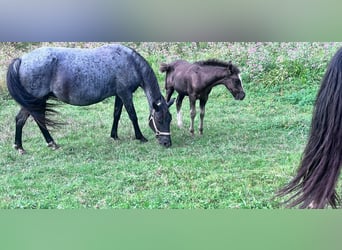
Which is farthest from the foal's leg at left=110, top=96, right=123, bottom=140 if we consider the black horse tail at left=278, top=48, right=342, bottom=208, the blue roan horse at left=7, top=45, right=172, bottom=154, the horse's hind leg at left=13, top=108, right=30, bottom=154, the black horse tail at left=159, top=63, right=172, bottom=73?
the black horse tail at left=278, top=48, right=342, bottom=208

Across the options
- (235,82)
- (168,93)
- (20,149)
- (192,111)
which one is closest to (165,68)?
(168,93)

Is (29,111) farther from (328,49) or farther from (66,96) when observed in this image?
(328,49)

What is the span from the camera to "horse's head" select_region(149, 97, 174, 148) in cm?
273

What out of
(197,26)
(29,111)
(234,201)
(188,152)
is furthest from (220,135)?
(29,111)

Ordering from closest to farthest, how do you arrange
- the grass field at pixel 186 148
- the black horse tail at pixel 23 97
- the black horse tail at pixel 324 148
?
the black horse tail at pixel 324 148
the grass field at pixel 186 148
the black horse tail at pixel 23 97

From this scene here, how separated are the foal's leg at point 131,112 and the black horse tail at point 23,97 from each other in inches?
15.6

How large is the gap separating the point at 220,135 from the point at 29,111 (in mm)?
1030

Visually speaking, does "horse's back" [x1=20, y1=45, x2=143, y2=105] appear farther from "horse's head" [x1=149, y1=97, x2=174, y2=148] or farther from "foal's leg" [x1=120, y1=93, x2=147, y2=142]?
"horse's head" [x1=149, y1=97, x2=174, y2=148]

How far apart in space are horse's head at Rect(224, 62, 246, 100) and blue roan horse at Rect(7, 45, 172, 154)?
1.22 ft

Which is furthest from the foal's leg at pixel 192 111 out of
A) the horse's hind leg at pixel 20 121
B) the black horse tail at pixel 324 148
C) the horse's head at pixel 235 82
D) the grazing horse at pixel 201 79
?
the horse's hind leg at pixel 20 121

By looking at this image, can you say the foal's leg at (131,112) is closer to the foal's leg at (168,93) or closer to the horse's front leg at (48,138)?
the foal's leg at (168,93)

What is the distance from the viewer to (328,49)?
8.41 ft

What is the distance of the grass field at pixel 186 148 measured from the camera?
2570mm

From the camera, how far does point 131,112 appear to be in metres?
2.74
